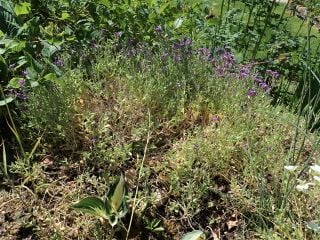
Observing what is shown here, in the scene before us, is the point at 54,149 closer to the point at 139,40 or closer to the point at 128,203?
the point at 128,203

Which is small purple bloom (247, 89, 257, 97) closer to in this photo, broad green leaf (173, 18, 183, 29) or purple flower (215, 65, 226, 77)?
purple flower (215, 65, 226, 77)

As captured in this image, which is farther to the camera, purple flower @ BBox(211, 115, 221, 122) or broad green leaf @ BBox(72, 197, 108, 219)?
purple flower @ BBox(211, 115, 221, 122)

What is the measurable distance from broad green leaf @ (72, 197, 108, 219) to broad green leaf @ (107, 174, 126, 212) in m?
0.04

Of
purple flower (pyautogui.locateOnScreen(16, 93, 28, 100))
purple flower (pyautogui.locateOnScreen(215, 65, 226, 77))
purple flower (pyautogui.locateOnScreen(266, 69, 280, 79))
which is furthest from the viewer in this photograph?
purple flower (pyautogui.locateOnScreen(266, 69, 280, 79))

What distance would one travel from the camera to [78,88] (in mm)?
2582

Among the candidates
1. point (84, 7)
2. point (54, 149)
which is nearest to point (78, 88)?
point (54, 149)

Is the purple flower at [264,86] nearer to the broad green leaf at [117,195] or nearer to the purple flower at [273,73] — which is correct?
Result: the purple flower at [273,73]

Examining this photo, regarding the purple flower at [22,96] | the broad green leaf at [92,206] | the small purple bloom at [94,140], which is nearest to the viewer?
the broad green leaf at [92,206]

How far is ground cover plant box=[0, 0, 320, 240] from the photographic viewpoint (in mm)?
2240

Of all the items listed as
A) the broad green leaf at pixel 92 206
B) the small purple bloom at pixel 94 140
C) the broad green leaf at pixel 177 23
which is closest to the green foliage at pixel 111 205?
the broad green leaf at pixel 92 206

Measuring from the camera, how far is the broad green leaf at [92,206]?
6.85 ft

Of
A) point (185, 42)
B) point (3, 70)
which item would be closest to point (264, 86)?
point (185, 42)

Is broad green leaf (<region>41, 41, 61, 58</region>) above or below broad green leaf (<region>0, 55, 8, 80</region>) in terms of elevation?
above

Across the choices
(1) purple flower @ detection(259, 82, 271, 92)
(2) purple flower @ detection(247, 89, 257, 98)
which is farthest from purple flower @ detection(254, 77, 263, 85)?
(2) purple flower @ detection(247, 89, 257, 98)
